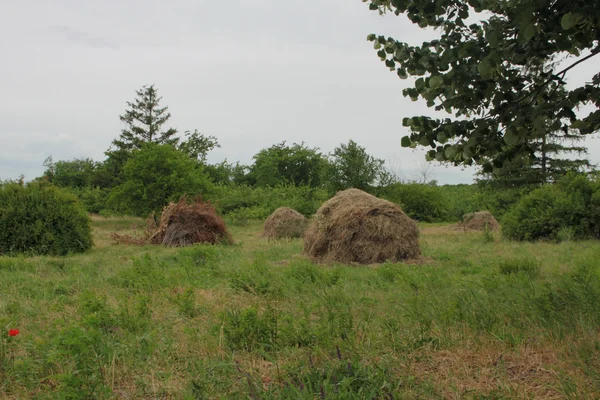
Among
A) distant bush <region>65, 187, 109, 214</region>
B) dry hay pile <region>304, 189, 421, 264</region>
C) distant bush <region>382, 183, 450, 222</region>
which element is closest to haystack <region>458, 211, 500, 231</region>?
distant bush <region>382, 183, 450, 222</region>

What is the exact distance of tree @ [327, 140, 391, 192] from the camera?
28953 mm

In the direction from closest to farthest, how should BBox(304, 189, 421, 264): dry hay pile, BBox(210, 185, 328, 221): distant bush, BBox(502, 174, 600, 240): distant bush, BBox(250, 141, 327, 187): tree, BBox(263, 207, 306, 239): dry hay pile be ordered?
BBox(304, 189, 421, 264): dry hay pile
BBox(502, 174, 600, 240): distant bush
BBox(263, 207, 306, 239): dry hay pile
BBox(210, 185, 328, 221): distant bush
BBox(250, 141, 327, 187): tree

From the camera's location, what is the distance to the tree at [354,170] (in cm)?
2895

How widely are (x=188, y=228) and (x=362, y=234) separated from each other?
21.7 ft

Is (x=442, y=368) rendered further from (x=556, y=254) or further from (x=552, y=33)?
(x=556, y=254)

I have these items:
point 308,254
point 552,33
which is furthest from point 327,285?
point 308,254

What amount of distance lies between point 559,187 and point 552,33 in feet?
44.5

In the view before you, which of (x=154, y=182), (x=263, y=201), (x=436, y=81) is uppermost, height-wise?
(x=154, y=182)

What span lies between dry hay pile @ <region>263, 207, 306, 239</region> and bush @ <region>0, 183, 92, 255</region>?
22.9ft

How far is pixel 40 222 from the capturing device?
13.0m

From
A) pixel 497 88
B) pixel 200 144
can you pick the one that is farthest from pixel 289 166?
pixel 497 88

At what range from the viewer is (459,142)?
12.6ft

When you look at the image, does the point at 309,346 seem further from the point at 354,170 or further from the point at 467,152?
the point at 354,170

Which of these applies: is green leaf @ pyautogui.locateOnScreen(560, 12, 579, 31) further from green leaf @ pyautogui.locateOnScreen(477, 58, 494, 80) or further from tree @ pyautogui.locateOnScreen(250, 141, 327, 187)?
tree @ pyautogui.locateOnScreen(250, 141, 327, 187)
